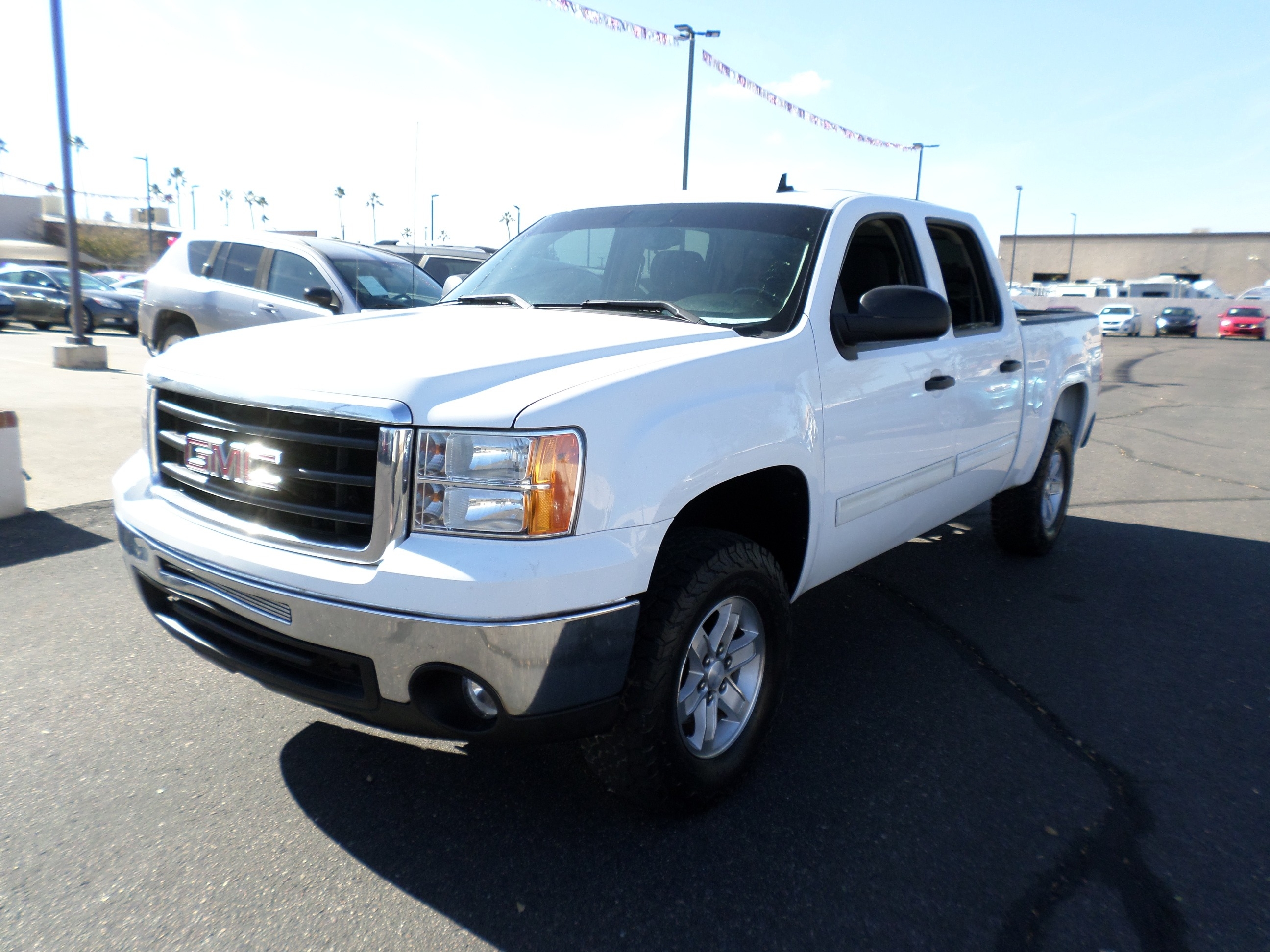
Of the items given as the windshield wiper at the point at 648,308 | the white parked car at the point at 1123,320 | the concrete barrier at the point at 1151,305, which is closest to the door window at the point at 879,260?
the windshield wiper at the point at 648,308

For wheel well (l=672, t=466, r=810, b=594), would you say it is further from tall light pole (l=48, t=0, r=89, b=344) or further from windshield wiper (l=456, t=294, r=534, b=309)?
tall light pole (l=48, t=0, r=89, b=344)

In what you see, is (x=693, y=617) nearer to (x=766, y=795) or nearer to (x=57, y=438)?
(x=766, y=795)

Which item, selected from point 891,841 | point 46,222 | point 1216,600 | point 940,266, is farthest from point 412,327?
point 46,222

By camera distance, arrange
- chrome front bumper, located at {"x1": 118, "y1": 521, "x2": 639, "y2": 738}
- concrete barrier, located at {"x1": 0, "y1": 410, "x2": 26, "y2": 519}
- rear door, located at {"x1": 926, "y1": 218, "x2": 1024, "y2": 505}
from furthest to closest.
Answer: concrete barrier, located at {"x1": 0, "y1": 410, "x2": 26, "y2": 519} < rear door, located at {"x1": 926, "y1": 218, "x2": 1024, "y2": 505} < chrome front bumper, located at {"x1": 118, "y1": 521, "x2": 639, "y2": 738}

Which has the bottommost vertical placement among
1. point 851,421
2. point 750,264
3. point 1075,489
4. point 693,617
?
point 1075,489

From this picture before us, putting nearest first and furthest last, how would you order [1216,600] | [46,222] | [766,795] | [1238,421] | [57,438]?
[766,795], [1216,600], [57,438], [1238,421], [46,222]

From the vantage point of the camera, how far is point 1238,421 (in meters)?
12.4

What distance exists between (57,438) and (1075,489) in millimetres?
8629

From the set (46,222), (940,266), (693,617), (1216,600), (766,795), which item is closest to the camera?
(693,617)

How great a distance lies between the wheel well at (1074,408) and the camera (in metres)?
5.83

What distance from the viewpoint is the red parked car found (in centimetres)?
3997

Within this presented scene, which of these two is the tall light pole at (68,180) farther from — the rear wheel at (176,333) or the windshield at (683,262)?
the windshield at (683,262)

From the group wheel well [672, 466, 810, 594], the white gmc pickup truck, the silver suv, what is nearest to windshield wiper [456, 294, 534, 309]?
the white gmc pickup truck

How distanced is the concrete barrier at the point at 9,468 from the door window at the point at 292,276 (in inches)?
129
